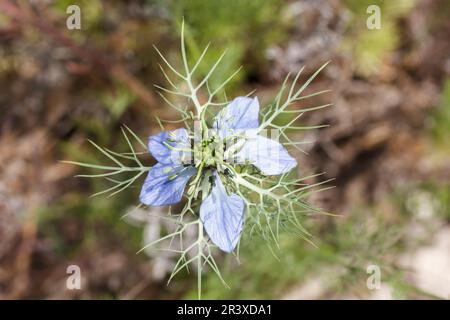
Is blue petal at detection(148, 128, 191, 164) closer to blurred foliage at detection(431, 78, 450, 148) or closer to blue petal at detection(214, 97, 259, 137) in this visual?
blue petal at detection(214, 97, 259, 137)

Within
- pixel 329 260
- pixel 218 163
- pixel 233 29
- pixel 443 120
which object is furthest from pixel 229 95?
pixel 218 163

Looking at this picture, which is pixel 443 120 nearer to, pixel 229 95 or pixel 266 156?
pixel 229 95

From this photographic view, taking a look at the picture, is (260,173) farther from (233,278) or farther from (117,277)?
(117,277)

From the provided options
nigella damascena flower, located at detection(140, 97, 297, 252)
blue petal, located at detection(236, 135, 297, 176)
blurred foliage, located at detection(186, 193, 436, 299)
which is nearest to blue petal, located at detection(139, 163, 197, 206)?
nigella damascena flower, located at detection(140, 97, 297, 252)

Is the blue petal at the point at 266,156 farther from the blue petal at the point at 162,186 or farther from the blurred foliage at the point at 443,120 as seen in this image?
the blurred foliage at the point at 443,120

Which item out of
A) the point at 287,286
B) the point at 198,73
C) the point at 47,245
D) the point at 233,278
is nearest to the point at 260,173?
the point at 233,278

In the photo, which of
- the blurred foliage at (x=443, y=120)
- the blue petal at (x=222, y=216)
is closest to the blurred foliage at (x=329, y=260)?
the blurred foliage at (x=443, y=120)
